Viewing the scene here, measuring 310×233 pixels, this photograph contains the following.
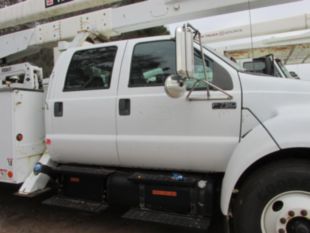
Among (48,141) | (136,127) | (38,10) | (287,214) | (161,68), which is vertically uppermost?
(38,10)

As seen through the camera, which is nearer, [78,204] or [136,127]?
[136,127]

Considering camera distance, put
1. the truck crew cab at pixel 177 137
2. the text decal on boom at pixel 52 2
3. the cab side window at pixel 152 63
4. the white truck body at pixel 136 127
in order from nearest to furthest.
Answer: the truck crew cab at pixel 177 137, the white truck body at pixel 136 127, the cab side window at pixel 152 63, the text decal on boom at pixel 52 2

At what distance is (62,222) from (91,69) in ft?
6.52

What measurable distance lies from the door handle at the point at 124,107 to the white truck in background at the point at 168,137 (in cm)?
1

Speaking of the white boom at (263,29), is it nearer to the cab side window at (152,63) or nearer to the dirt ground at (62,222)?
the cab side window at (152,63)

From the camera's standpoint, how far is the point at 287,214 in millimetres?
2971

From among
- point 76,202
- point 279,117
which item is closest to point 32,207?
point 76,202

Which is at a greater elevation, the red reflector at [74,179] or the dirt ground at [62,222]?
the red reflector at [74,179]

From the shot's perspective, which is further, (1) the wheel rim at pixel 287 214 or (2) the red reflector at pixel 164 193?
(2) the red reflector at pixel 164 193

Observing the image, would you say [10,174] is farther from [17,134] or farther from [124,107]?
[124,107]

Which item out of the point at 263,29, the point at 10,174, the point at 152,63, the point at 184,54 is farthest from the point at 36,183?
the point at 263,29

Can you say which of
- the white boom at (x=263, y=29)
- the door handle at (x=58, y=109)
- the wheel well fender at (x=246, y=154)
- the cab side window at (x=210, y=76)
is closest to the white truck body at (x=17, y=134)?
the door handle at (x=58, y=109)

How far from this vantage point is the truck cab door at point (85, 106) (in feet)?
13.0

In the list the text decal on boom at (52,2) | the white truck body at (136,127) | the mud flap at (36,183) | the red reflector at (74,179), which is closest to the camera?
the white truck body at (136,127)
